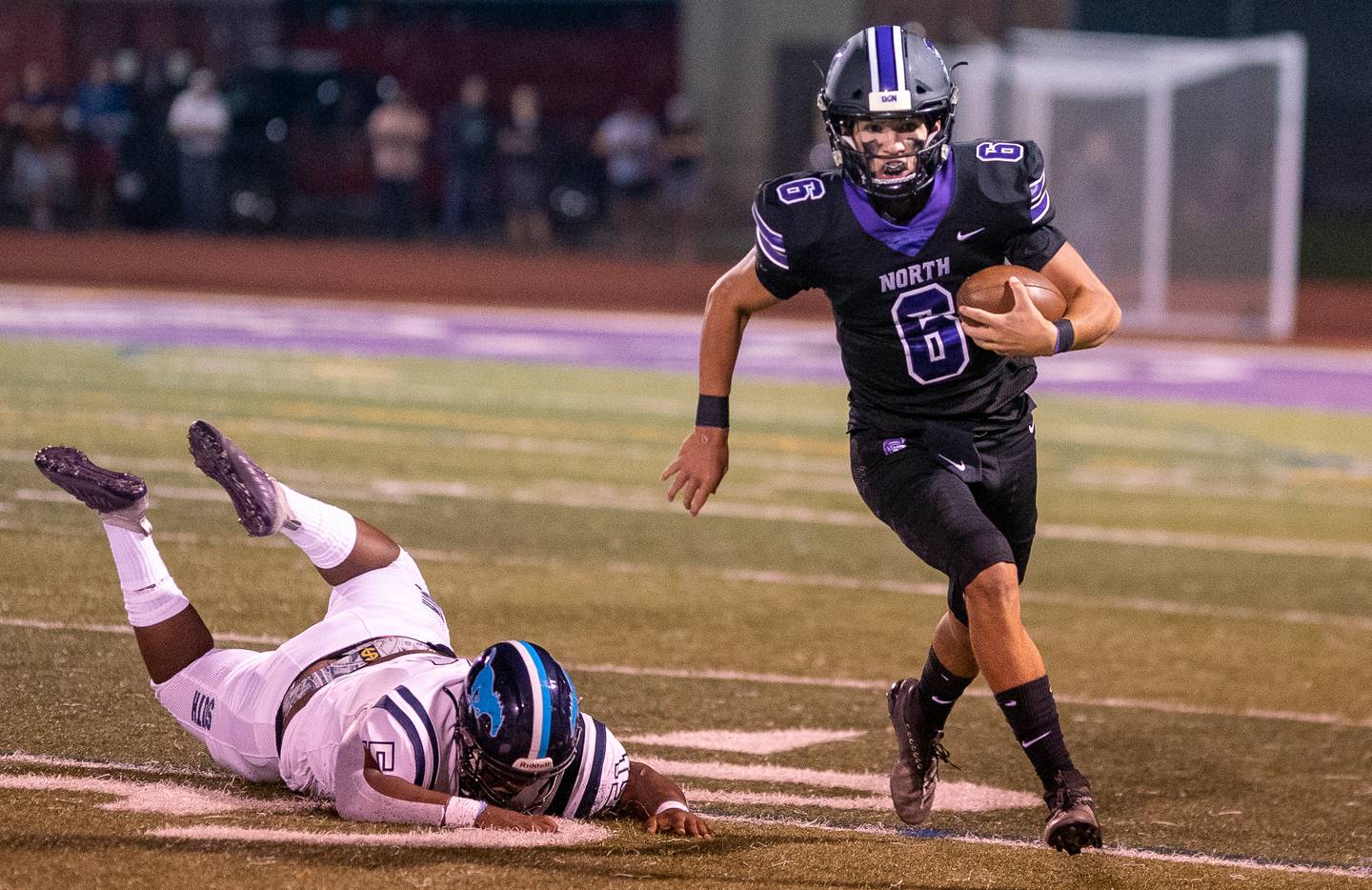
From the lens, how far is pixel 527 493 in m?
9.54

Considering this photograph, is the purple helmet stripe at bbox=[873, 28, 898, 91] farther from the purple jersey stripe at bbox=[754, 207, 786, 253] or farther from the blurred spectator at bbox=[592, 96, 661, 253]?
the blurred spectator at bbox=[592, 96, 661, 253]

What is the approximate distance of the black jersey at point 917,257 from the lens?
477 centimetres

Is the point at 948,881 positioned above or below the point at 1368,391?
above

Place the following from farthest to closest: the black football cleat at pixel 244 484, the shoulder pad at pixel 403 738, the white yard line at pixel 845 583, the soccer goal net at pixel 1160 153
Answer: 1. the soccer goal net at pixel 1160 153
2. the white yard line at pixel 845 583
3. the black football cleat at pixel 244 484
4. the shoulder pad at pixel 403 738

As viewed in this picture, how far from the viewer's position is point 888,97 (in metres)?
4.64

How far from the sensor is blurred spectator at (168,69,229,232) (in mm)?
21688

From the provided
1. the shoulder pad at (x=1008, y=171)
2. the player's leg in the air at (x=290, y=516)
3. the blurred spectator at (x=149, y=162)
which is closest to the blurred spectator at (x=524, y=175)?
the blurred spectator at (x=149, y=162)

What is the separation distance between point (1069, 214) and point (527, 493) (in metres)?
9.03

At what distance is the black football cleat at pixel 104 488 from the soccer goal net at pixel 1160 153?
13.1 m

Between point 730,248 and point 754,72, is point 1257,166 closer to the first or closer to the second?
point 730,248

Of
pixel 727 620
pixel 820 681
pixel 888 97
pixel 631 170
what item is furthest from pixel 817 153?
pixel 888 97

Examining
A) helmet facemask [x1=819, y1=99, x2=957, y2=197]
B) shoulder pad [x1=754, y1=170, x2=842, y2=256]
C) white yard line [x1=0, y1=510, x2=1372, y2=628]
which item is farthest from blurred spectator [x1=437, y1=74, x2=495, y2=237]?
helmet facemask [x1=819, y1=99, x2=957, y2=197]

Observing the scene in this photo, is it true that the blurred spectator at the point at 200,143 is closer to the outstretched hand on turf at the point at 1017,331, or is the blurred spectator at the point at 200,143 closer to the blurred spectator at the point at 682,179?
the blurred spectator at the point at 682,179

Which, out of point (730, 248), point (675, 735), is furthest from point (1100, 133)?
point (675, 735)
